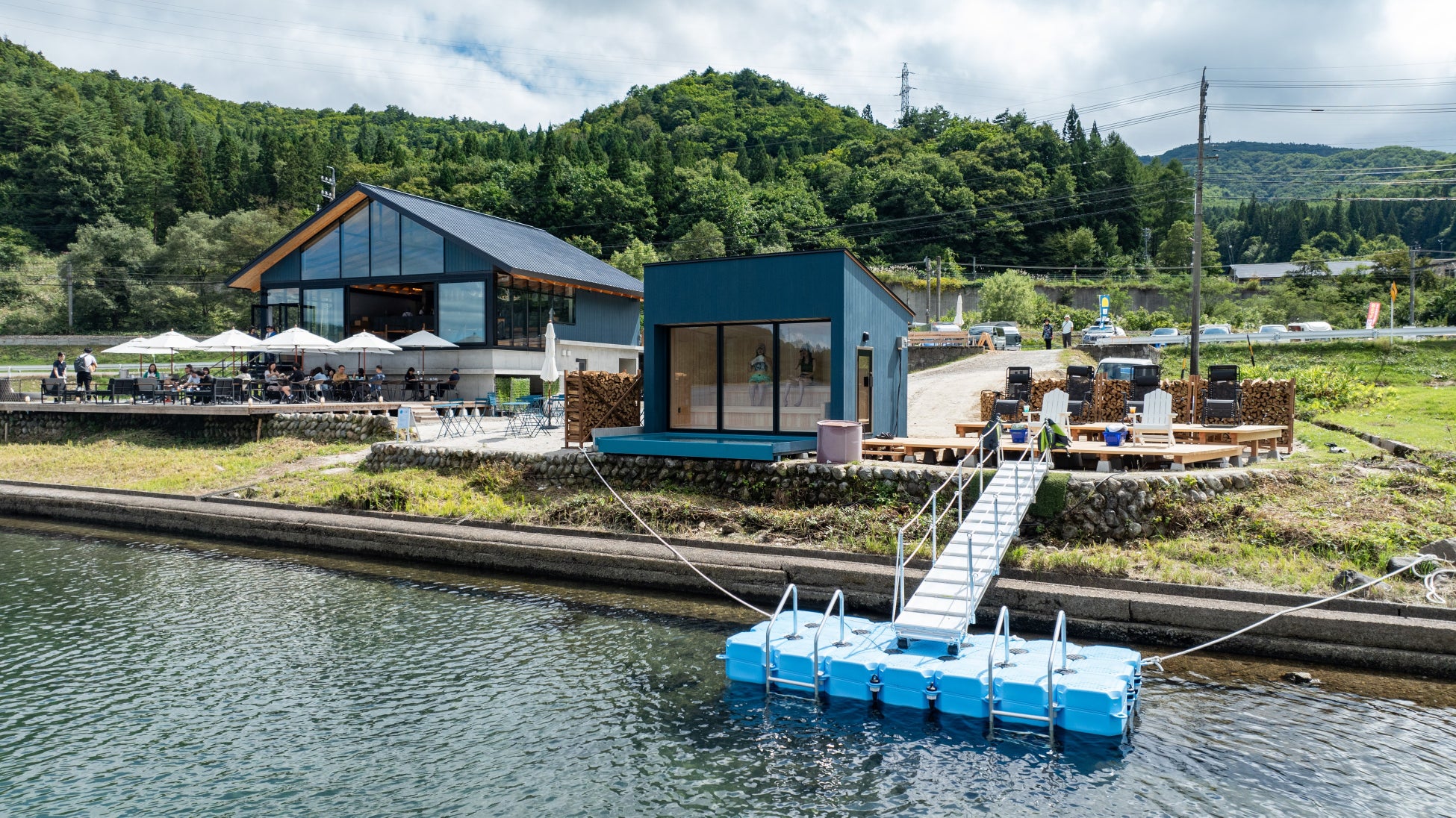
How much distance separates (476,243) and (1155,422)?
2063 cm

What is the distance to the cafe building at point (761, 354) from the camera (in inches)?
594

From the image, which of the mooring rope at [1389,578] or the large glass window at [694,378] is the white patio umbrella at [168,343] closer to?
the large glass window at [694,378]

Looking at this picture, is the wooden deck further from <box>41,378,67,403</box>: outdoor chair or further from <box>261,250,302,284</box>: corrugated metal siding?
<box>261,250,302,284</box>: corrugated metal siding

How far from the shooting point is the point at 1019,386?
1916cm

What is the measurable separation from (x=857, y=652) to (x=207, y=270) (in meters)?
62.6

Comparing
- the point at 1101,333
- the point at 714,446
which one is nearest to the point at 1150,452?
the point at 714,446

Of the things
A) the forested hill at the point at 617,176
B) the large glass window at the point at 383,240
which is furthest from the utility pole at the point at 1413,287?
the large glass window at the point at 383,240

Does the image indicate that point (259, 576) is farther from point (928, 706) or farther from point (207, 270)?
point (207, 270)

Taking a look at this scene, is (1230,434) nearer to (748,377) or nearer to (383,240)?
(748,377)

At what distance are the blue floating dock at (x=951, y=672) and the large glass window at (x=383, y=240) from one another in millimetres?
24200

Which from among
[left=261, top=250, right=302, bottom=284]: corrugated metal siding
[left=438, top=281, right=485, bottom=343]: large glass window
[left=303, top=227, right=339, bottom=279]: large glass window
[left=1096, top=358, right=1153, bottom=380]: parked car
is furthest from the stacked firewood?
[left=261, top=250, right=302, bottom=284]: corrugated metal siding

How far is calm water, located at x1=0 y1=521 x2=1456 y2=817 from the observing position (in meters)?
6.46

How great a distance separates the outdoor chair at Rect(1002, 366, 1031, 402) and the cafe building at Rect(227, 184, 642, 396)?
12.9 meters

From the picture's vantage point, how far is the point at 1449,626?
341 inches
